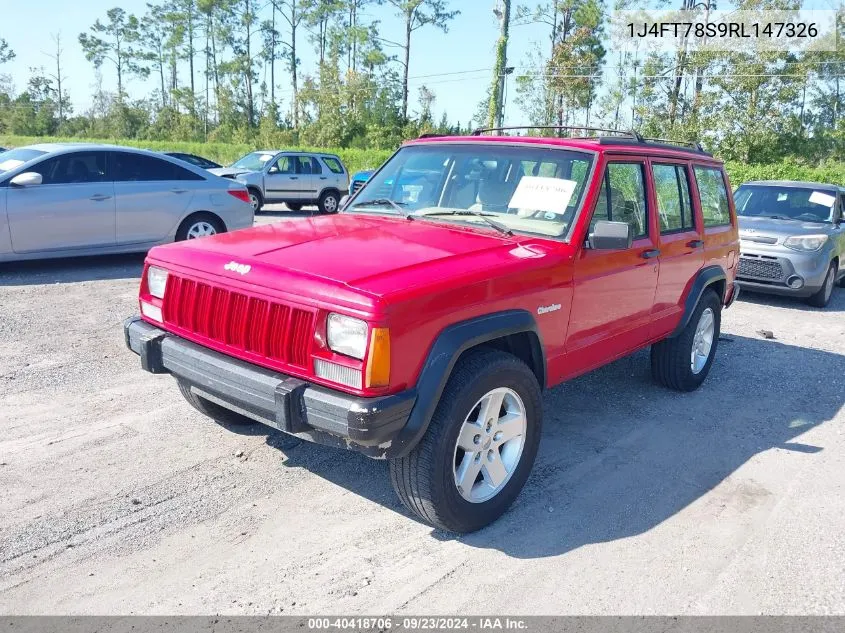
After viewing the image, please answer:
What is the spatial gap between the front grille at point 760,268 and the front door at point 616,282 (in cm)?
551

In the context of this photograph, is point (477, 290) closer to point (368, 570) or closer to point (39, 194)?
point (368, 570)

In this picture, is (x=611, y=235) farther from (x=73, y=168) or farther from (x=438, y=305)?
(x=73, y=168)

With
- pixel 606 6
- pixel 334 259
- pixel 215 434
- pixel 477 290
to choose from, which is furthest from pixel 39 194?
pixel 606 6

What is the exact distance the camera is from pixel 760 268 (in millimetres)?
9523

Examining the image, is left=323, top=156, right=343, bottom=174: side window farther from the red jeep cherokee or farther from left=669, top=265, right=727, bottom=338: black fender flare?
left=669, top=265, right=727, bottom=338: black fender flare

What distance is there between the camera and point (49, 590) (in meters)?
2.90

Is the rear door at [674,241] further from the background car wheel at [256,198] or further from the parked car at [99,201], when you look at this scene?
the background car wheel at [256,198]

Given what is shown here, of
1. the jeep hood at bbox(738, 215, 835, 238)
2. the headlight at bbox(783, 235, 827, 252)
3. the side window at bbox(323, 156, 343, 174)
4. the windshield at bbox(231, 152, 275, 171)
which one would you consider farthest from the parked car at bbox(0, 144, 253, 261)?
the side window at bbox(323, 156, 343, 174)

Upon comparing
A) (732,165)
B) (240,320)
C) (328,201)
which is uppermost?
(732,165)

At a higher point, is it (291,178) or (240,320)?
(291,178)

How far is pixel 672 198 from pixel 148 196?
6.90 meters

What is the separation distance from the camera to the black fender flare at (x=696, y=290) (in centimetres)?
536

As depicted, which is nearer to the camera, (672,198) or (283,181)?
(672,198)

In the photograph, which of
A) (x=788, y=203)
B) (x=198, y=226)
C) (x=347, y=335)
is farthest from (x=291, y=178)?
(x=347, y=335)
